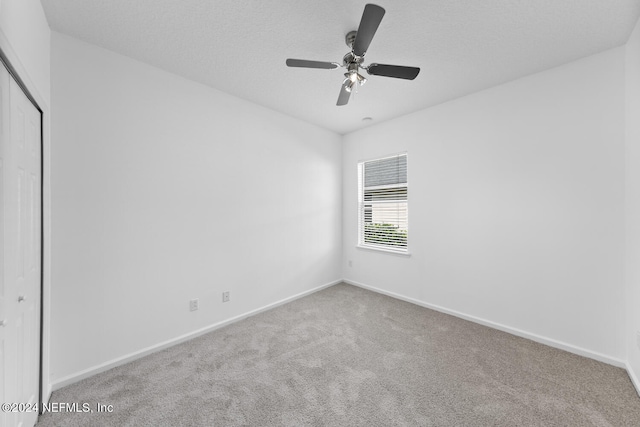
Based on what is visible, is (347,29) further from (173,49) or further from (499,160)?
(499,160)

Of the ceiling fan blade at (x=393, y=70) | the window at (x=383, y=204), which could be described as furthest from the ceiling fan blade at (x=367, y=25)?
the window at (x=383, y=204)

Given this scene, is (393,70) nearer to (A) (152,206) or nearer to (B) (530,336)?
(A) (152,206)

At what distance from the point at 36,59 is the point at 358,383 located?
3.15m

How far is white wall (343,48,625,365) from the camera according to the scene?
2148mm

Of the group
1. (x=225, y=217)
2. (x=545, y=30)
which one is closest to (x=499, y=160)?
(x=545, y=30)

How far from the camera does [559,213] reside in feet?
7.79

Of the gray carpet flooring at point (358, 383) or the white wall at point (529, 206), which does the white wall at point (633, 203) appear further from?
the gray carpet flooring at point (358, 383)

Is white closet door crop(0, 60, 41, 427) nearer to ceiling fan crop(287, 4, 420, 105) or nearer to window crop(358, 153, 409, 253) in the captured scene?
ceiling fan crop(287, 4, 420, 105)

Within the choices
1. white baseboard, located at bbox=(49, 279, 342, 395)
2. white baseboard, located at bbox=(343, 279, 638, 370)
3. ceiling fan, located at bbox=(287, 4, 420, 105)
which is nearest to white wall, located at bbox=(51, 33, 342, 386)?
white baseboard, located at bbox=(49, 279, 342, 395)

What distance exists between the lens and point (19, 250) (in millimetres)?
1372

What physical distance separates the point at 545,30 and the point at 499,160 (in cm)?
122

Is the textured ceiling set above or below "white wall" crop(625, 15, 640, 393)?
above

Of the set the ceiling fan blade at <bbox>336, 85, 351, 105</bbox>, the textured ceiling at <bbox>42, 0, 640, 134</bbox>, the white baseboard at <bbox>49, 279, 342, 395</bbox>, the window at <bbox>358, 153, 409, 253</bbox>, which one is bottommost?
the white baseboard at <bbox>49, 279, 342, 395</bbox>

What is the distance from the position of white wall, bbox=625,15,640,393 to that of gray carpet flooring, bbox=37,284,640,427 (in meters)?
0.30
